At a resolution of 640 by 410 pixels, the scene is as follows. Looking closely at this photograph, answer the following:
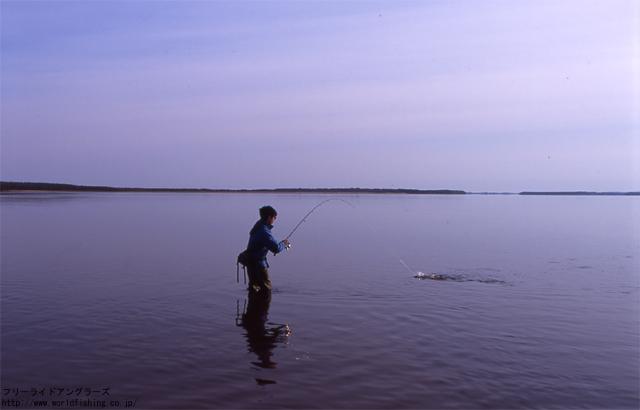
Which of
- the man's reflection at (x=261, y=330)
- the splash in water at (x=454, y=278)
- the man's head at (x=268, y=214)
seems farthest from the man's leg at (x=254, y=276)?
the splash in water at (x=454, y=278)

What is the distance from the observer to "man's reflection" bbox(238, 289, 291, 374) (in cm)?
876

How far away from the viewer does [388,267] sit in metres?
18.5

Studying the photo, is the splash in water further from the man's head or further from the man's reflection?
the man's head

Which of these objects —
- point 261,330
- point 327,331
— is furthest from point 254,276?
point 327,331

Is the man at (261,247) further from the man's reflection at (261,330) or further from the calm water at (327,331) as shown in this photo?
the calm water at (327,331)

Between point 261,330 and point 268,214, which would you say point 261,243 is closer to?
point 268,214

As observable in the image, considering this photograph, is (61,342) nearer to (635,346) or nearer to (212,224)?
(635,346)

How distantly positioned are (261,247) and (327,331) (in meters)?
2.34

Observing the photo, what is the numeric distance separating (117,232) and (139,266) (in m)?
12.7

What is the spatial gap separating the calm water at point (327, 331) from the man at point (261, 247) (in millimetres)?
524

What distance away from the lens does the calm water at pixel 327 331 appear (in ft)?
24.3

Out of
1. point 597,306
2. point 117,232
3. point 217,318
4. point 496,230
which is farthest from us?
point 496,230

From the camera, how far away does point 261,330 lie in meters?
10.2

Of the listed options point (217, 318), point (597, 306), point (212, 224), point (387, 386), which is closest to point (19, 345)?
point (217, 318)
